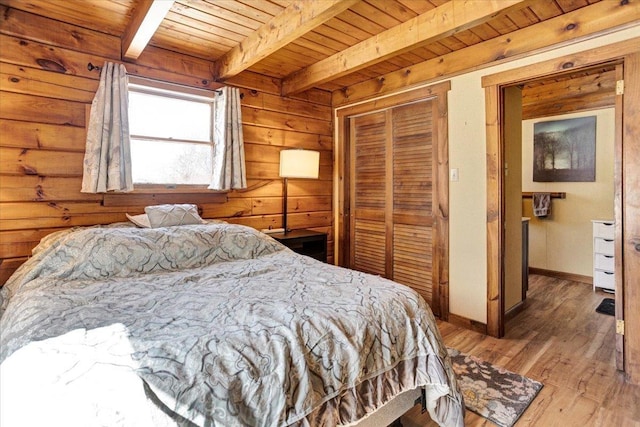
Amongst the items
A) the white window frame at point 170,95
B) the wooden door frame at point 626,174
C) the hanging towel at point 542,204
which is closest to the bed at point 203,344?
the white window frame at point 170,95

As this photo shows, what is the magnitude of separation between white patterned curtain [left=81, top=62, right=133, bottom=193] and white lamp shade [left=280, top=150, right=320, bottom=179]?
1.33 m

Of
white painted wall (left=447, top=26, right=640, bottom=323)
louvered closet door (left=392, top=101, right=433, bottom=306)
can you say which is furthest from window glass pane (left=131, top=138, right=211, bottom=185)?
white painted wall (left=447, top=26, right=640, bottom=323)

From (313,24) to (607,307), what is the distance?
375 cm

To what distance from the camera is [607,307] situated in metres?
3.36

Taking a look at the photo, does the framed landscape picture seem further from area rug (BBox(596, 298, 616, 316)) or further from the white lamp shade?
the white lamp shade

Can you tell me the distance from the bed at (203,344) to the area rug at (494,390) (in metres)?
0.50

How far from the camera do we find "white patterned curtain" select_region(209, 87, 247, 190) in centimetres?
299

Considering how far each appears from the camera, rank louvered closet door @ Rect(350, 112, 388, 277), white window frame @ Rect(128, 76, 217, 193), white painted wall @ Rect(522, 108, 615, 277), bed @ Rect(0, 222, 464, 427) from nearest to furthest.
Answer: bed @ Rect(0, 222, 464, 427) < white window frame @ Rect(128, 76, 217, 193) < louvered closet door @ Rect(350, 112, 388, 277) < white painted wall @ Rect(522, 108, 615, 277)

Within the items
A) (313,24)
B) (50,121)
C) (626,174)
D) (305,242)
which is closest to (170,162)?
(50,121)

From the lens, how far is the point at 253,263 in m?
2.13

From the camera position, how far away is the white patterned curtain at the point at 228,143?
2.99m

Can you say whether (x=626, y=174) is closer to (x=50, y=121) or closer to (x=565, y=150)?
(x=565, y=150)

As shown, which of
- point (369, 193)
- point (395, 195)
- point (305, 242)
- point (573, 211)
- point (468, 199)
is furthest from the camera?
point (573, 211)

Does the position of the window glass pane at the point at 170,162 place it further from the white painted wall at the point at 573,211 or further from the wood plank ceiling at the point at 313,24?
the white painted wall at the point at 573,211
